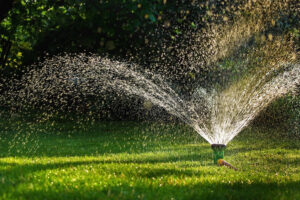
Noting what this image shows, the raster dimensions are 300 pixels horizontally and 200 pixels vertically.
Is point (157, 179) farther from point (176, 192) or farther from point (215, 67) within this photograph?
point (215, 67)

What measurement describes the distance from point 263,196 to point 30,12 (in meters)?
11.2

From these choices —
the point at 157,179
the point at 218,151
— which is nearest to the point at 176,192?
the point at 157,179

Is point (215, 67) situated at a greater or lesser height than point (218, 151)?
greater

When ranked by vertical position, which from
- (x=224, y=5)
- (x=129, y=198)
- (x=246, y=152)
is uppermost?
(x=224, y=5)

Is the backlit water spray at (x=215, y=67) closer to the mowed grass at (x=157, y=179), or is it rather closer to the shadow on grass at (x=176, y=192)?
the mowed grass at (x=157, y=179)

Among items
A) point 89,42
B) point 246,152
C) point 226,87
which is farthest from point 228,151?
point 89,42

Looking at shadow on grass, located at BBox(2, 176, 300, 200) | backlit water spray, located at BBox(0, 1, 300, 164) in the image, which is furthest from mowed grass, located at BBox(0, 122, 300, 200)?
backlit water spray, located at BBox(0, 1, 300, 164)

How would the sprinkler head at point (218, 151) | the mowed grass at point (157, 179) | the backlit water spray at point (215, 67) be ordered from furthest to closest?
the backlit water spray at point (215, 67)
the sprinkler head at point (218, 151)
the mowed grass at point (157, 179)

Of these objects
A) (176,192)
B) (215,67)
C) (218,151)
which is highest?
(215,67)

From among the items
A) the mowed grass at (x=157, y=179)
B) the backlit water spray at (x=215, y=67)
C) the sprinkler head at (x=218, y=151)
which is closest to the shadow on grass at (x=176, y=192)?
the mowed grass at (x=157, y=179)

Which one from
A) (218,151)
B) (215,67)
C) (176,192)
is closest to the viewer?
(176,192)

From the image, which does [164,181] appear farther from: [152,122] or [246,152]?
[152,122]

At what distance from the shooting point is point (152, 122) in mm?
17125

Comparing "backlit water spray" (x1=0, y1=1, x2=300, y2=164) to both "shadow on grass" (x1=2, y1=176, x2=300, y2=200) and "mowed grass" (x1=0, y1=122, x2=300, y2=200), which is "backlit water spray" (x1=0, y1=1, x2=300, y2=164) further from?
"shadow on grass" (x1=2, y1=176, x2=300, y2=200)
